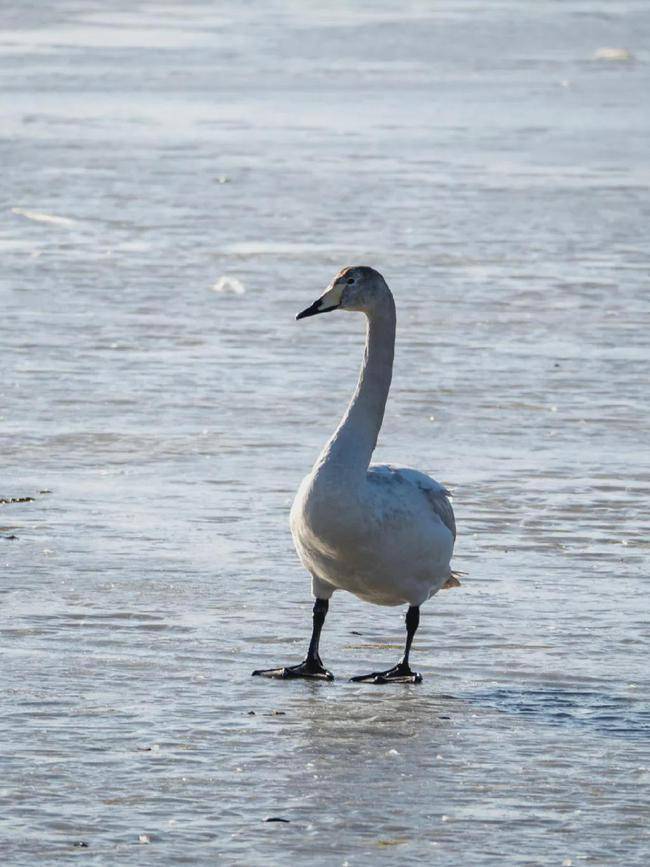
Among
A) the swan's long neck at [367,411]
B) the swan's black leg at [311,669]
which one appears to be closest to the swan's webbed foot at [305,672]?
the swan's black leg at [311,669]

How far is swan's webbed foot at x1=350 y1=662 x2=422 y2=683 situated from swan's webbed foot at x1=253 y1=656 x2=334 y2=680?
11cm

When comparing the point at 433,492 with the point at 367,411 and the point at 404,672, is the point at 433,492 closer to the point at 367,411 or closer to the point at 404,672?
the point at 367,411

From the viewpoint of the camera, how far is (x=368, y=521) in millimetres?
7180

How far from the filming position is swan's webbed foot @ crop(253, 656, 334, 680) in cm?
729

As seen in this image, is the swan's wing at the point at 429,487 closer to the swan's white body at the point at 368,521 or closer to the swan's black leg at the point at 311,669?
the swan's white body at the point at 368,521

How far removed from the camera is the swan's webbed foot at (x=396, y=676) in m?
7.26

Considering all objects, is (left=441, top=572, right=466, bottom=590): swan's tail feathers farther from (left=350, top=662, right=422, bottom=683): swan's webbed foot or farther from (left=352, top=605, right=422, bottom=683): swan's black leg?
(left=350, top=662, right=422, bottom=683): swan's webbed foot

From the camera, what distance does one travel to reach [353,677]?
7445 millimetres

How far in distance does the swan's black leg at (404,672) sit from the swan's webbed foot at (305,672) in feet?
0.38

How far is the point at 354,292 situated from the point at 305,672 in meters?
1.36

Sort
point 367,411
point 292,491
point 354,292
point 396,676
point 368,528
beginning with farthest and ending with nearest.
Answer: point 292,491
point 354,292
point 367,411
point 396,676
point 368,528

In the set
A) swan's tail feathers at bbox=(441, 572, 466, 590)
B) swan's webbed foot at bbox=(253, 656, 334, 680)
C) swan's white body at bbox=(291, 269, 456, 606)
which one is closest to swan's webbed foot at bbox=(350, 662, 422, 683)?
swan's webbed foot at bbox=(253, 656, 334, 680)

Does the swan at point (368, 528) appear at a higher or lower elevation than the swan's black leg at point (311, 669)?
higher

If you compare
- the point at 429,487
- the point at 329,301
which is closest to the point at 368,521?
the point at 429,487
